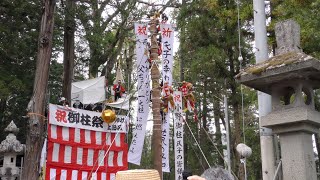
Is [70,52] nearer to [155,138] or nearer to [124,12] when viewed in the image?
[124,12]

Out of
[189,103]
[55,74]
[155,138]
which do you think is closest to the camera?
[155,138]

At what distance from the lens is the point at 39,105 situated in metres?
9.69

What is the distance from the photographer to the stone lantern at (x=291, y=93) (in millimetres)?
5344

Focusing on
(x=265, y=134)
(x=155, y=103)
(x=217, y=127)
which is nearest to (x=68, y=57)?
(x=155, y=103)

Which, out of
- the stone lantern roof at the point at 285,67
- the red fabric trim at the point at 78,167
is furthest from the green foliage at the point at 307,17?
the red fabric trim at the point at 78,167

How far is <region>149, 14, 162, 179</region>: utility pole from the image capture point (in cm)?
811

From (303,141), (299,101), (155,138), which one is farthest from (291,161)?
(155,138)

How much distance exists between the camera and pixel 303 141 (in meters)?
5.46

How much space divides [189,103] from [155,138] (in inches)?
148

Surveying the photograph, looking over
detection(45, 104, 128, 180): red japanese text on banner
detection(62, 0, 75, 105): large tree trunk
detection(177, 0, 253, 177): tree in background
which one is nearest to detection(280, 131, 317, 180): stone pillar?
detection(45, 104, 128, 180): red japanese text on banner

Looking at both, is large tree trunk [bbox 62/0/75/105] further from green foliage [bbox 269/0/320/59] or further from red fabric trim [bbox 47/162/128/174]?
green foliage [bbox 269/0/320/59]

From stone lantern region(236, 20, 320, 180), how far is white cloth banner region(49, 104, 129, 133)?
529 centimetres

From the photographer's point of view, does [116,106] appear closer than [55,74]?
Yes

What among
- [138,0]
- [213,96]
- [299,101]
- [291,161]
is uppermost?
[138,0]
